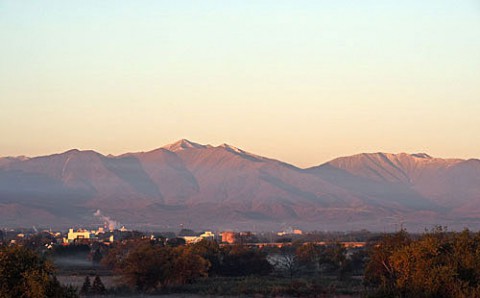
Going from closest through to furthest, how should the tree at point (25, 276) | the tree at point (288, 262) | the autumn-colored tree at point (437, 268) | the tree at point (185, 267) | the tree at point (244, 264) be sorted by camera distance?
the tree at point (25, 276) < the autumn-colored tree at point (437, 268) < the tree at point (185, 267) < the tree at point (244, 264) < the tree at point (288, 262)

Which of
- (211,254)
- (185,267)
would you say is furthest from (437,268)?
(211,254)

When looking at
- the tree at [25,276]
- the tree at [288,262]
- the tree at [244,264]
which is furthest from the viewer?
the tree at [288,262]

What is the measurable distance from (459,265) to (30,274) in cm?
2233

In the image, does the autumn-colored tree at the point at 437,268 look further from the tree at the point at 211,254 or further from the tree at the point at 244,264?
the tree at the point at 244,264

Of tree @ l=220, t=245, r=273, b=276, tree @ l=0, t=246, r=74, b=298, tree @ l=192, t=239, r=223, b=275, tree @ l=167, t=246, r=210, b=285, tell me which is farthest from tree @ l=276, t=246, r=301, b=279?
tree @ l=0, t=246, r=74, b=298

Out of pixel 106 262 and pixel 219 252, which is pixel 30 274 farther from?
pixel 106 262

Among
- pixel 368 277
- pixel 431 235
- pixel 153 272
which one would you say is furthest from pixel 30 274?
pixel 153 272

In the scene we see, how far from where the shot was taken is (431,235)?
57156mm

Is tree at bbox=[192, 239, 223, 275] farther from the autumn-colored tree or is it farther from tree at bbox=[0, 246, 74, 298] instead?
tree at bbox=[0, 246, 74, 298]

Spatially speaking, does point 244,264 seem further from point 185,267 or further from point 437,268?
point 437,268

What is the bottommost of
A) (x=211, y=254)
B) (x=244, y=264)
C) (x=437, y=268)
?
(x=437, y=268)

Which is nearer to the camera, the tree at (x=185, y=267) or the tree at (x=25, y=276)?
the tree at (x=25, y=276)

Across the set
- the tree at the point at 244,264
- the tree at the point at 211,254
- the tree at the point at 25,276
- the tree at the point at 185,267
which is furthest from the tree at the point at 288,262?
the tree at the point at 25,276

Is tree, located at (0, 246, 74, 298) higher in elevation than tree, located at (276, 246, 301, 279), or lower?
lower
